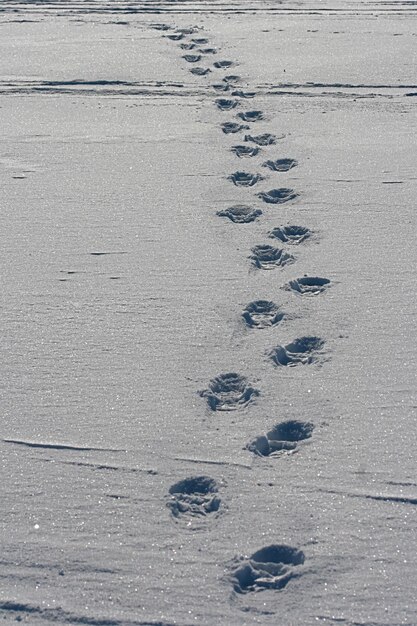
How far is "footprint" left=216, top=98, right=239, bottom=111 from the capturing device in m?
4.23

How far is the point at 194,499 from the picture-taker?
188 centimetres

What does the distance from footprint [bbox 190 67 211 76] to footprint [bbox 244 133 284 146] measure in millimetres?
1014

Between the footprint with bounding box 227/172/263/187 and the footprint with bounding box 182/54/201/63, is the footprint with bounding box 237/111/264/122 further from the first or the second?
the footprint with bounding box 182/54/201/63

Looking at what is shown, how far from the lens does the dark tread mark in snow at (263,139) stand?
12.5 ft

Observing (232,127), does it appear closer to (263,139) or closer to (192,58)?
(263,139)

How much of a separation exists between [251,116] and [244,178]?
29.3 inches

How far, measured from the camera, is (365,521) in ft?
5.91

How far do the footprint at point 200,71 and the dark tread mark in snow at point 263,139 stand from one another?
101 centimetres

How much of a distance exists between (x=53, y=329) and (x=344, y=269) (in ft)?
2.83

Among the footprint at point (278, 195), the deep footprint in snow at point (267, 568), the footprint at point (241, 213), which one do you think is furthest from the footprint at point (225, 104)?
the deep footprint in snow at point (267, 568)

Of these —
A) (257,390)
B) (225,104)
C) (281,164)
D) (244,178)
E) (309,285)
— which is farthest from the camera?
(225,104)

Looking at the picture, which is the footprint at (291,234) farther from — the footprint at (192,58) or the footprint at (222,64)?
the footprint at (192,58)

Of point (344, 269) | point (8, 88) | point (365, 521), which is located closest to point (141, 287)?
point (344, 269)

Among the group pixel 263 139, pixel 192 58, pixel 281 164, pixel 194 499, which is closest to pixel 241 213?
pixel 281 164
